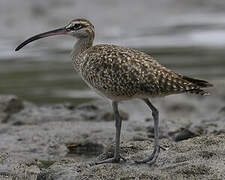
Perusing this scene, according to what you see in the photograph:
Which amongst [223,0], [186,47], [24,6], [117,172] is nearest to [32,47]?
[24,6]

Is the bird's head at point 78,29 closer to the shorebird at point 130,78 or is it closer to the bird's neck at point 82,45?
the bird's neck at point 82,45

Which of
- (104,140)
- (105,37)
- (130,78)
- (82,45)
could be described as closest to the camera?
(130,78)

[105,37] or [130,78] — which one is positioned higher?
[130,78]

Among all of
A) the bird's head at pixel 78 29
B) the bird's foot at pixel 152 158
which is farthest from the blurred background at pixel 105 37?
the bird's foot at pixel 152 158

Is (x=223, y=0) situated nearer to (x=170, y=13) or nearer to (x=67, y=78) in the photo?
(x=170, y=13)

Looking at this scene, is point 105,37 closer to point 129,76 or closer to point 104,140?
point 104,140

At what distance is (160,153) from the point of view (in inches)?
318

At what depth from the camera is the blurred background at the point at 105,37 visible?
1598cm

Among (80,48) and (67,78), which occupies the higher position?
(80,48)

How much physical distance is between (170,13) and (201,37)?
185 cm

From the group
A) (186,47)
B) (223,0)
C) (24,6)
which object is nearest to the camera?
(186,47)

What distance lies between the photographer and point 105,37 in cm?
1972

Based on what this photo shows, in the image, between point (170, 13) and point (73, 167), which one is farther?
point (170, 13)

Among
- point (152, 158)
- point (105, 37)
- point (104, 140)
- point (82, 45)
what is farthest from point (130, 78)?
point (105, 37)
